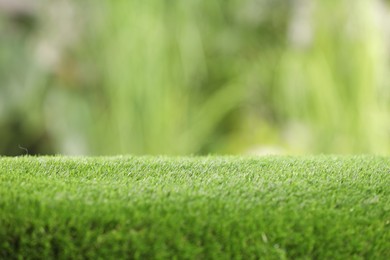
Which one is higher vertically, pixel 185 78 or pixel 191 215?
pixel 185 78

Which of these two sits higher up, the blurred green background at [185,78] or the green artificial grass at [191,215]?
the blurred green background at [185,78]

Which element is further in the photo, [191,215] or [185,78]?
[185,78]

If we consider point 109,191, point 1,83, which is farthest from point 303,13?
point 109,191

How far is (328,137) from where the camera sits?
1.66 metres

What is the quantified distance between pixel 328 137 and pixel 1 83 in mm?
800

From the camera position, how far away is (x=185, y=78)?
1666 millimetres

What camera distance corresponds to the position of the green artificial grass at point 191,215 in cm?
51

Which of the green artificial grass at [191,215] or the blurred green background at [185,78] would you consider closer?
the green artificial grass at [191,215]

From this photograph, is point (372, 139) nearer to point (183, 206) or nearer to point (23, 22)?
point (23, 22)

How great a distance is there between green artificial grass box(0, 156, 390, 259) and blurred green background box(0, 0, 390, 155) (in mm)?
956

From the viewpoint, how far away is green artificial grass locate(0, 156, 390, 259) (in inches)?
20.2

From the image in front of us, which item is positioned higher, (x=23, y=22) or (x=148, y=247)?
(x=23, y=22)

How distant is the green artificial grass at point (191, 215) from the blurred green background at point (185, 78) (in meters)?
0.96

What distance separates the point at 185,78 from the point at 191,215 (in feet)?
3.77
